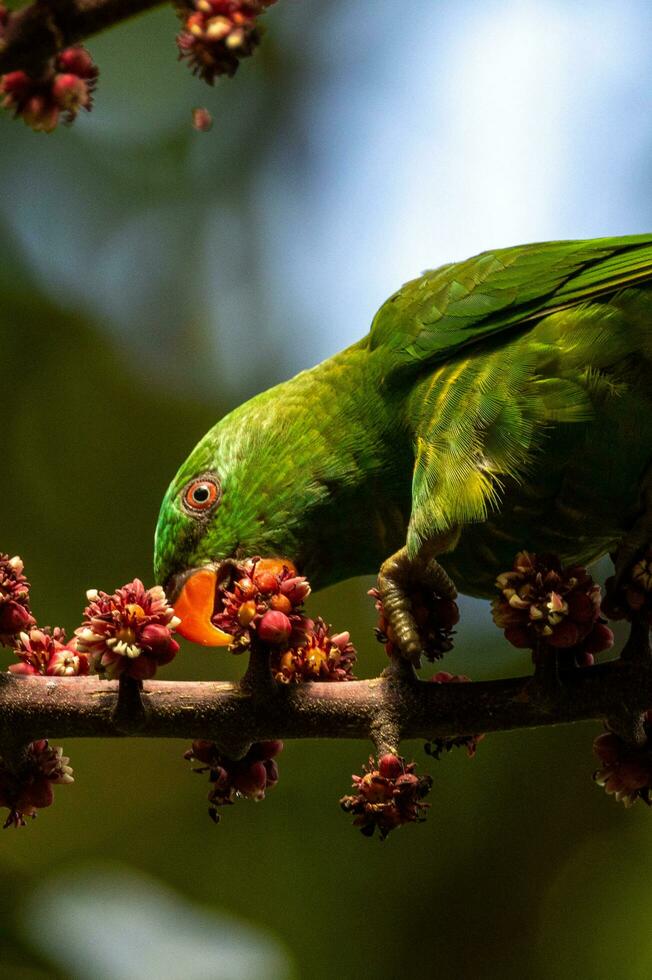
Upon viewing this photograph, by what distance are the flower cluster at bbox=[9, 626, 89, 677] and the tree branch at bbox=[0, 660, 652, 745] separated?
0.09 metres


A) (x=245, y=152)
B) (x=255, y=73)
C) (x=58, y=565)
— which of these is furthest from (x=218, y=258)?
(x=58, y=565)

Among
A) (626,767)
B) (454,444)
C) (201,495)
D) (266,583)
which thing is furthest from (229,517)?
(626,767)

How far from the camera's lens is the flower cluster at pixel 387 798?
2506 mm

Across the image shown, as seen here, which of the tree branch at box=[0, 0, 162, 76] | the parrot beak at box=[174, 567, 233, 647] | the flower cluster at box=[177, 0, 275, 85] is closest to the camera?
the tree branch at box=[0, 0, 162, 76]

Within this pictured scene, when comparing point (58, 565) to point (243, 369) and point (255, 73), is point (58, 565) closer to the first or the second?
point (243, 369)

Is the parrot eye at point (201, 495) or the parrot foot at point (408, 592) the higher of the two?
the parrot eye at point (201, 495)

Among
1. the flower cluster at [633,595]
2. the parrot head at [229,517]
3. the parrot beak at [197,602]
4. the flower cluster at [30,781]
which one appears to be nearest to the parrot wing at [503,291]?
the parrot head at [229,517]

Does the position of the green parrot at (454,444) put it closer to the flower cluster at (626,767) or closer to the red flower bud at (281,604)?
the red flower bud at (281,604)

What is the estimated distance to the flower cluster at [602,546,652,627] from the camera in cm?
280

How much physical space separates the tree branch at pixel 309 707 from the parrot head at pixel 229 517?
1.25m

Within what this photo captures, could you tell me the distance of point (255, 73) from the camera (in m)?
7.90

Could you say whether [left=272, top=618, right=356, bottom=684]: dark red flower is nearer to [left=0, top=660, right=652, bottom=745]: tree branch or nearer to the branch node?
[left=0, top=660, right=652, bottom=745]: tree branch

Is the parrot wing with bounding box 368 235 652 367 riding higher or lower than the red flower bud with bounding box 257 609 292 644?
higher

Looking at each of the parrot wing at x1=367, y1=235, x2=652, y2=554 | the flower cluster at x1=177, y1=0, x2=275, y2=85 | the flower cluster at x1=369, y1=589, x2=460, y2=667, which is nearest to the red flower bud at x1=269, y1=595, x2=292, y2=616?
the flower cluster at x1=369, y1=589, x2=460, y2=667
